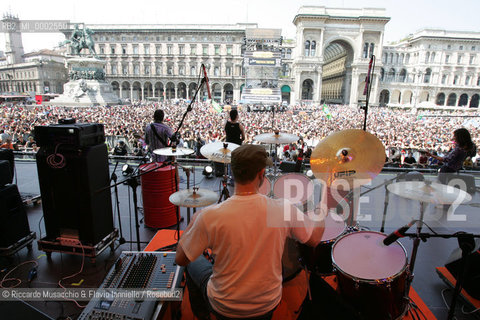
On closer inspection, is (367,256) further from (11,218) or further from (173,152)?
(11,218)

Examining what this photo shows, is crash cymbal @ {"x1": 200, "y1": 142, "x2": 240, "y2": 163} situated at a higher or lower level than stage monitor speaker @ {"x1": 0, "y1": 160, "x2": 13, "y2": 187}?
higher

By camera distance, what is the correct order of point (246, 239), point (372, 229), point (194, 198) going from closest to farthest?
point (246, 239) → point (194, 198) → point (372, 229)

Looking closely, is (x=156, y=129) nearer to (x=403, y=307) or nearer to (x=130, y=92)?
(x=403, y=307)

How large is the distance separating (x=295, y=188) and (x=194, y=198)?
143cm

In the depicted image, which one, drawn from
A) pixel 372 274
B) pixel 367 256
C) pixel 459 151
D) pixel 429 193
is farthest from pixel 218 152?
pixel 459 151

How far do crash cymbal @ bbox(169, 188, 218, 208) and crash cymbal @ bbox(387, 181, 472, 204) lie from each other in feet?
5.51

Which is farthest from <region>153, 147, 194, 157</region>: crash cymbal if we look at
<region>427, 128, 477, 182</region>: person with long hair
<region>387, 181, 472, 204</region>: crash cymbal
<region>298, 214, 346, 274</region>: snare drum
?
<region>427, 128, 477, 182</region>: person with long hair

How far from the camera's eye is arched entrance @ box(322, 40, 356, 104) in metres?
49.0

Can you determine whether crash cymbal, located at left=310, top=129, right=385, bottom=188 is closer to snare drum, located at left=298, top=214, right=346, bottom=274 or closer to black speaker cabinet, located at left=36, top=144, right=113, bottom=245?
snare drum, located at left=298, top=214, right=346, bottom=274

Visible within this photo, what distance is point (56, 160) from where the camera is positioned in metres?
2.80

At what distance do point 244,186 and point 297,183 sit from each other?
2161 mm

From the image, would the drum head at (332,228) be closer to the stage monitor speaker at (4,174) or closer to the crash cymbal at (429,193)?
the crash cymbal at (429,193)

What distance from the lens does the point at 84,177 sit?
9.20 feet

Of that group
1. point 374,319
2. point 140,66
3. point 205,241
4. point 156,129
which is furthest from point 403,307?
point 140,66
